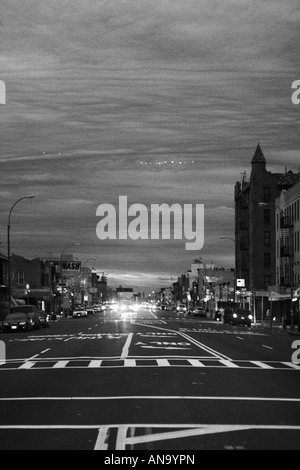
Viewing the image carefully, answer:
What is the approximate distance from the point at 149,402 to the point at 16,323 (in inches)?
1691

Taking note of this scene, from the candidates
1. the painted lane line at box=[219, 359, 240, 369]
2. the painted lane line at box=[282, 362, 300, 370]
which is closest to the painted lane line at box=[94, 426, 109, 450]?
the painted lane line at box=[219, 359, 240, 369]

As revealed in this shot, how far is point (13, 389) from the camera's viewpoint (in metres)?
19.5

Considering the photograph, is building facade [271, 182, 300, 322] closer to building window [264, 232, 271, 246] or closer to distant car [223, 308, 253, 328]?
distant car [223, 308, 253, 328]

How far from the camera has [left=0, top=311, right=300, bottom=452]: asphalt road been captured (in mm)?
12383

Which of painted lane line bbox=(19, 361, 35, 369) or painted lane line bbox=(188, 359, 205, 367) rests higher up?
painted lane line bbox=(188, 359, 205, 367)

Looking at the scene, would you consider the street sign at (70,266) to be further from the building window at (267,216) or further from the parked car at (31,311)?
the parked car at (31,311)

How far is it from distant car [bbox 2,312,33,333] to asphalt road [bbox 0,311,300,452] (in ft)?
91.3

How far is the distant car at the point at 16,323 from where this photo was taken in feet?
193

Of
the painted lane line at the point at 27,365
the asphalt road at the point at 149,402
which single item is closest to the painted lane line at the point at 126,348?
the asphalt road at the point at 149,402

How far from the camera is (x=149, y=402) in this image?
1686 cm

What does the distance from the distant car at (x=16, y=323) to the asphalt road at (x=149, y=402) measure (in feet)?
91.3

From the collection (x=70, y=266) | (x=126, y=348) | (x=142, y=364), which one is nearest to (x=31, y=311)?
(x=126, y=348)
